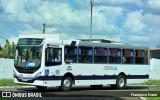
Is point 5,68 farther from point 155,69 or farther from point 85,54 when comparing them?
point 155,69

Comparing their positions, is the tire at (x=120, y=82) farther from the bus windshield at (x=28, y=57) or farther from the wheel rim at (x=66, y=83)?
the bus windshield at (x=28, y=57)

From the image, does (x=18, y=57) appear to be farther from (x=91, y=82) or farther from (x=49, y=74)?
(x=91, y=82)

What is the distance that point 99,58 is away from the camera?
26.9m

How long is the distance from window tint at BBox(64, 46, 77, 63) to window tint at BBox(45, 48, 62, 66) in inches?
17.4

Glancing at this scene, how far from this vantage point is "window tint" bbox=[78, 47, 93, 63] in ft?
83.1

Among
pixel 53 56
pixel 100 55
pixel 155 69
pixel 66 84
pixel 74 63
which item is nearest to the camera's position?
pixel 53 56

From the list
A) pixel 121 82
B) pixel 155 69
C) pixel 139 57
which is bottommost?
pixel 121 82

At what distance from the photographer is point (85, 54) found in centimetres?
2575

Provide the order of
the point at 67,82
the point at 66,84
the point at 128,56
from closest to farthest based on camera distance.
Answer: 1. the point at 66,84
2. the point at 67,82
3. the point at 128,56

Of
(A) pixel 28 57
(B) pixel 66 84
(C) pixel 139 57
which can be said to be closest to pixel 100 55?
(B) pixel 66 84

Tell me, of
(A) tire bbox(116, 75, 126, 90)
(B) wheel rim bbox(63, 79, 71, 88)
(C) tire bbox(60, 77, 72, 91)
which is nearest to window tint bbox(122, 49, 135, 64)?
(A) tire bbox(116, 75, 126, 90)

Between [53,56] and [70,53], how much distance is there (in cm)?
133

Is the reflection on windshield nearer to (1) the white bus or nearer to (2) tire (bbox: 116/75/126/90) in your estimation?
(1) the white bus

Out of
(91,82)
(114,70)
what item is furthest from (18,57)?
(114,70)
